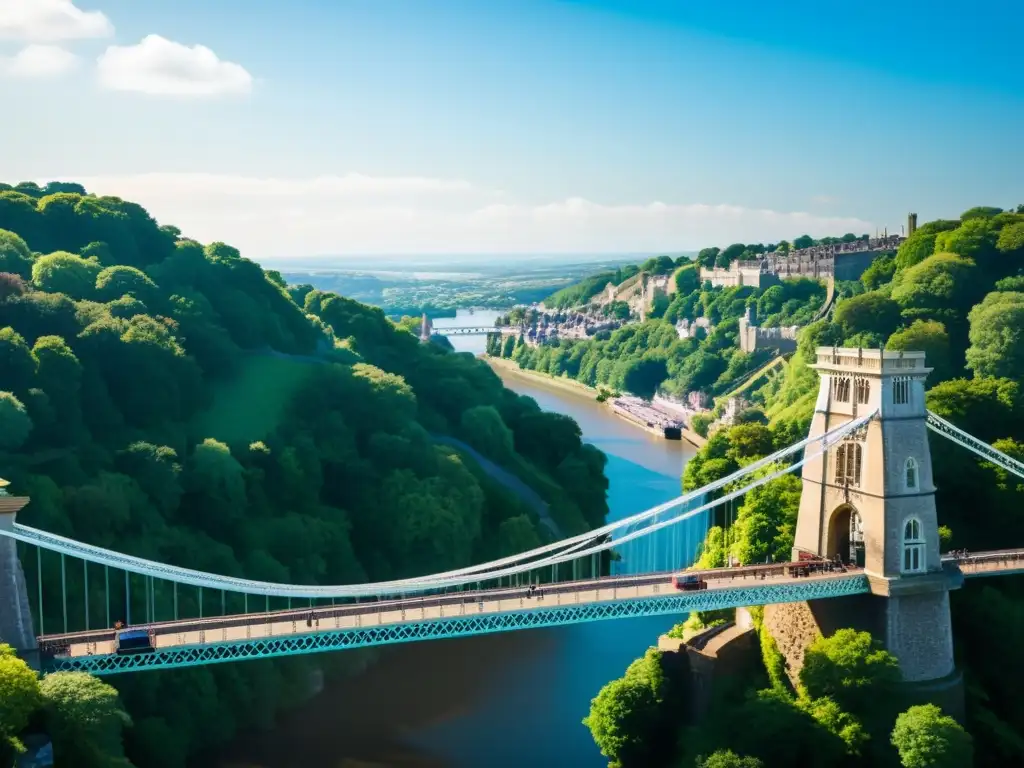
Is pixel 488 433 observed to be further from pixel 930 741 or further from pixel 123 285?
pixel 930 741

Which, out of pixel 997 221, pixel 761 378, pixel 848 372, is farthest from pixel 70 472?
pixel 761 378

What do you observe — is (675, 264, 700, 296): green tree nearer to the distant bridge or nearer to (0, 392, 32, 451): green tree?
the distant bridge

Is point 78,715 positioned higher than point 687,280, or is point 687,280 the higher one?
point 687,280

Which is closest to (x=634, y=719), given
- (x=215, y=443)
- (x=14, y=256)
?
(x=215, y=443)

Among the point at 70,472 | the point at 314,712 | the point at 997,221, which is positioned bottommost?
the point at 314,712

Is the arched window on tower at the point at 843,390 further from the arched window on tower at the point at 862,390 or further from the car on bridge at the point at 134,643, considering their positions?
the car on bridge at the point at 134,643

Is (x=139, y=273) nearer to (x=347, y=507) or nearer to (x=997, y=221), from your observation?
(x=347, y=507)
